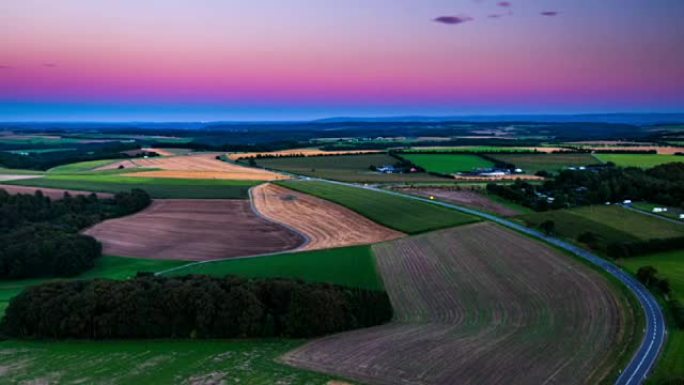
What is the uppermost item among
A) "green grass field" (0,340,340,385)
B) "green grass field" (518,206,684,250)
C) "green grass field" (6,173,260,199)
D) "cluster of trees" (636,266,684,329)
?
"green grass field" (6,173,260,199)

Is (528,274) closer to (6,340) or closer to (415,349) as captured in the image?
(415,349)

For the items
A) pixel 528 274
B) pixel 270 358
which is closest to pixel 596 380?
pixel 270 358

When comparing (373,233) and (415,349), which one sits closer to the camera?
(415,349)

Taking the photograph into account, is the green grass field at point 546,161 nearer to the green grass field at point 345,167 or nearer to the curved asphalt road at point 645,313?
the green grass field at point 345,167

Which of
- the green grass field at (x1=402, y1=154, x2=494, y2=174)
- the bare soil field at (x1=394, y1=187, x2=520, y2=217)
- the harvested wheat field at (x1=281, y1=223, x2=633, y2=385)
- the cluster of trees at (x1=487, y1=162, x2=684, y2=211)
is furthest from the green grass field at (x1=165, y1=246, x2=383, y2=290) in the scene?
the green grass field at (x1=402, y1=154, x2=494, y2=174)

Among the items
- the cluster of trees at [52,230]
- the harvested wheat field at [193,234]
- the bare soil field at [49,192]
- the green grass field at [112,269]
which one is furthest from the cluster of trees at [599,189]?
the bare soil field at [49,192]

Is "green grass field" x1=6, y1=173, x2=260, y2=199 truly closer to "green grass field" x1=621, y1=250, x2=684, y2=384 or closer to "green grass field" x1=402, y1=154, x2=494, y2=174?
"green grass field" x1=402, y1=154, x2=494, y2=174

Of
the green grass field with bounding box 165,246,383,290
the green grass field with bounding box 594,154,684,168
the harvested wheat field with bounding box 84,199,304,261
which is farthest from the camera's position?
the green grass field with bounding box 594,154,684,168
